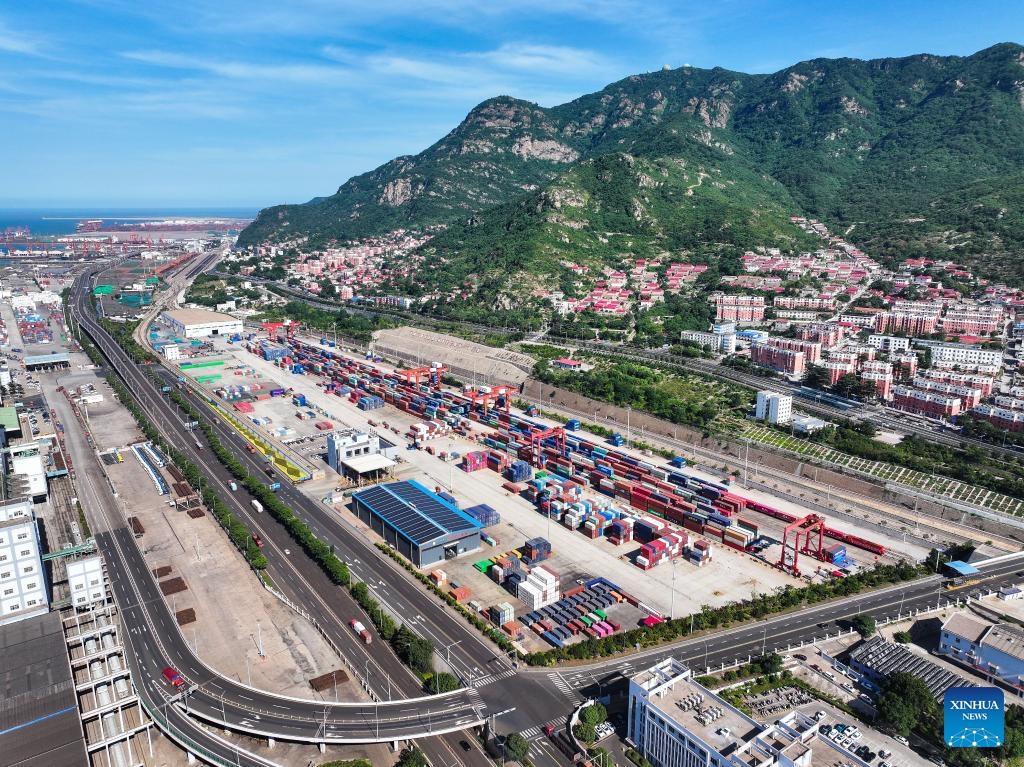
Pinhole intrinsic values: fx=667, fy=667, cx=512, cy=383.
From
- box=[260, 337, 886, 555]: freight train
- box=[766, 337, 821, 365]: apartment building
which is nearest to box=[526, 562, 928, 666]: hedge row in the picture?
box=[260, 337, 886, 555]: freight train

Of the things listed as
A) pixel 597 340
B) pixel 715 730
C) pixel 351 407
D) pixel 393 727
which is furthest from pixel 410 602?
pixel 597 340

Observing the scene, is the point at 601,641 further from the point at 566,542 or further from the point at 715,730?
the point at 566,542

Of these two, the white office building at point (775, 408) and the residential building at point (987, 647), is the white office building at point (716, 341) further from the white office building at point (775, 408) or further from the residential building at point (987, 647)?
the residential building at point (987, 647)

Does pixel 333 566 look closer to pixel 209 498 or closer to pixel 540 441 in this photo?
pixel 209 498

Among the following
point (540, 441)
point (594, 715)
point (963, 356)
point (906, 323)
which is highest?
point (906, 323)

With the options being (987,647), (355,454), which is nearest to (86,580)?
(355,454)

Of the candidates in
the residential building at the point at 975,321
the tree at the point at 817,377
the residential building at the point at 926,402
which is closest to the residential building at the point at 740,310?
the residential building at the point at 975,321
